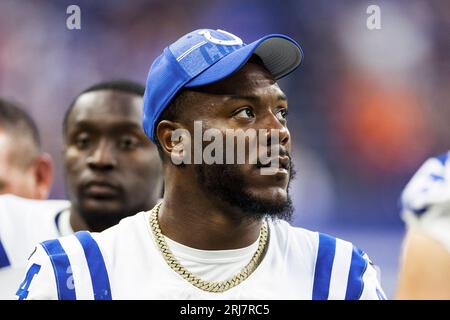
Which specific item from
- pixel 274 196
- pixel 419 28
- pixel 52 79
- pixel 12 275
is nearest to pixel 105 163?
pixel 12 275

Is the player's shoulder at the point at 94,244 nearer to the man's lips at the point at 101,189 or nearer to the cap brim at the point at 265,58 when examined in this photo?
the cap brim at the point at 265,58

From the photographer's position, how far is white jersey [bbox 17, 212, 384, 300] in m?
1.62

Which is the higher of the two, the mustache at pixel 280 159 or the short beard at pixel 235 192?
the mustache at pixel 280 159

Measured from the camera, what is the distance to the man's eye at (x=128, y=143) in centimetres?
286

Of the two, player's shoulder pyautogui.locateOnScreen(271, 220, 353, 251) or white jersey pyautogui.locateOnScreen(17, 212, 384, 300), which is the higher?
player's shoulder pyautogui.locateOnScreen(271, 220, 353, 251)

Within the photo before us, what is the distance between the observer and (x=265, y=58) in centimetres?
179

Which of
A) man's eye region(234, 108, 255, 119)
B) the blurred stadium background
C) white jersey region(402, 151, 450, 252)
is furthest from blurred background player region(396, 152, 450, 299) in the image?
the blurred stadium background

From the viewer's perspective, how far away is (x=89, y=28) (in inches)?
177

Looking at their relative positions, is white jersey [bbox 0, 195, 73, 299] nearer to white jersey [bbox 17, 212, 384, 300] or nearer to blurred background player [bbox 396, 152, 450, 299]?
white jersey [bbox 17, 212, 384, 300]

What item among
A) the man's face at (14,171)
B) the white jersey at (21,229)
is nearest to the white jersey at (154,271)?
the white jersey at (21,229)

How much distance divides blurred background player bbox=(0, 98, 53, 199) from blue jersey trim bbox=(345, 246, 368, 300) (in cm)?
215

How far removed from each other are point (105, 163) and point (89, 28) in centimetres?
186

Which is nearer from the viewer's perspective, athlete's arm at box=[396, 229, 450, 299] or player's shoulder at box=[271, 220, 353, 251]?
player's shoulder at box=[271, 220, 353, 251]

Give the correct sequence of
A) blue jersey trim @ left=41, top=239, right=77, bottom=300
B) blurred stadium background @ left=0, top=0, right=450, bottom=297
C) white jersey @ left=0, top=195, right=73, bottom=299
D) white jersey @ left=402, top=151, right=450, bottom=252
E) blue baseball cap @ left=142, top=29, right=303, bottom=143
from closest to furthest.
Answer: blue jersey trim @ left=41, top=239, right=77, bottom=300
blue baseball cap @ left=142, top=29, right=303, bottom=143
white jersey @ left=402, top=151, right=450, bottom=252
white jersey @ left=0, top=195, right=73, bottom=299
blurred stadium background @ left=0, top=0, right=450, bottom=297
